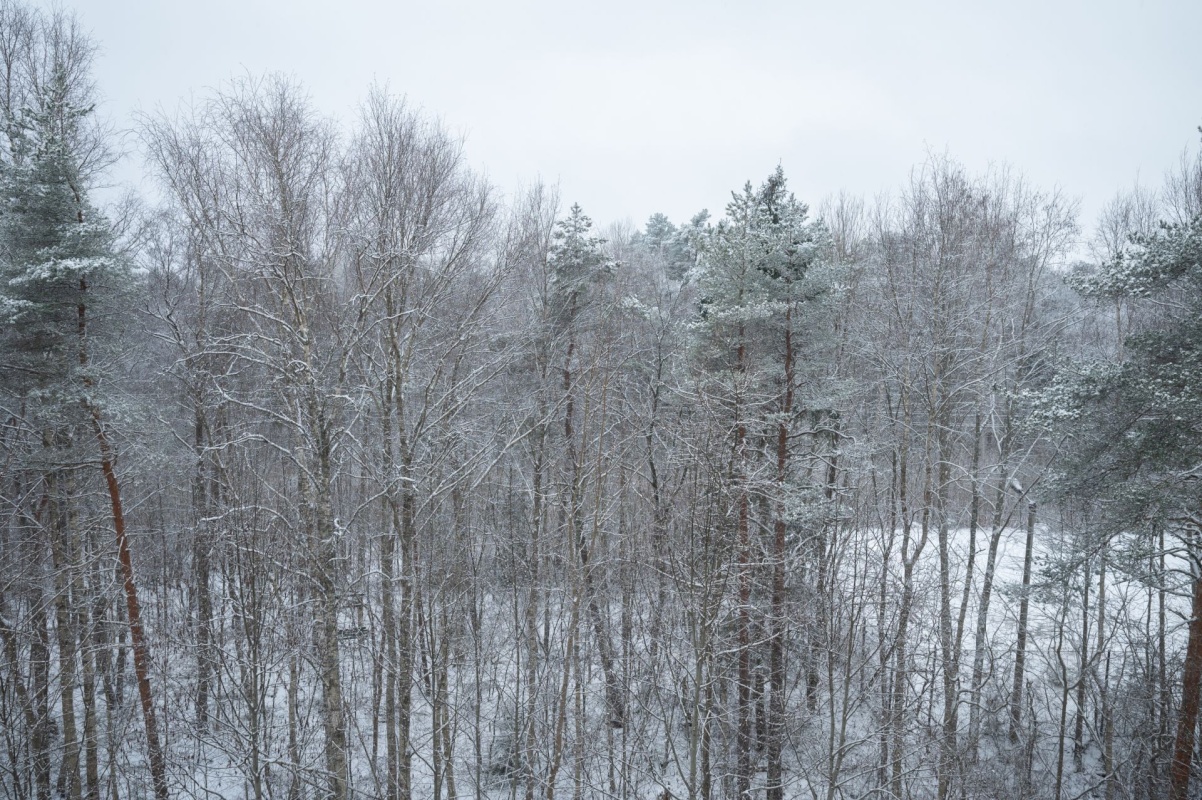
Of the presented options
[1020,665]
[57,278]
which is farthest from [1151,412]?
A: [57,278]

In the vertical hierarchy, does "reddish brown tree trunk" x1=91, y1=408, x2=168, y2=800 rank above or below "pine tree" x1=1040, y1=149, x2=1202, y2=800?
below

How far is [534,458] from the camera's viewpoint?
48.6 feet

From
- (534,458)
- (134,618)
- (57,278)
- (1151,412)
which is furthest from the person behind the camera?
(534,458)

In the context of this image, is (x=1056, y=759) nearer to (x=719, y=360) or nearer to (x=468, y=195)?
(x=719, y=360)

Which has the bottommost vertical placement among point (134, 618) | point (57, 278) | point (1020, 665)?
point (1020, 665)

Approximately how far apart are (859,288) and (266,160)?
1418 cm

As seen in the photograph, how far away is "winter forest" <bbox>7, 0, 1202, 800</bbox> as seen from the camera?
873 cm

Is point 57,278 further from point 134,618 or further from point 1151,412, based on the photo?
point 1151,412

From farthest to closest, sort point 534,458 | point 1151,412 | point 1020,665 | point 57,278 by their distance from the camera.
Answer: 1. point 534,458
2. point 1020,665
3. point 57,278
4. point 1151,412

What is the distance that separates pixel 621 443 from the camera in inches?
547

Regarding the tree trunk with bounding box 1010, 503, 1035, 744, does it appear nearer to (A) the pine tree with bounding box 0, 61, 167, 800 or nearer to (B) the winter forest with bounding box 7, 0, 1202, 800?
(B) the winter forest with bounding box 7, 0, 1202, 800

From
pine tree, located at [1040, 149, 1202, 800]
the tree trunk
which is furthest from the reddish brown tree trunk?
the tree trunk

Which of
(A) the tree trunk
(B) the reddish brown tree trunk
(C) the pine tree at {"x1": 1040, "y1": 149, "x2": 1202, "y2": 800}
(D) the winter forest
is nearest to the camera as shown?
(C) the pine tree at {"x1": 1040, "y1": 149, "x2": 1202, "y2": 800}

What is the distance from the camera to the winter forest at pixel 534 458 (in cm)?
873
